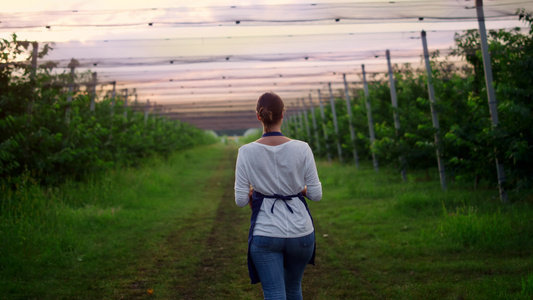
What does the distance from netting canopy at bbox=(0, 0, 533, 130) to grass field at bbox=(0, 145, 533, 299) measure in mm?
3316

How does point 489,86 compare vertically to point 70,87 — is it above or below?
below

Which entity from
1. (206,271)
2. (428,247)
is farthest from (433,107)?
(206,271)

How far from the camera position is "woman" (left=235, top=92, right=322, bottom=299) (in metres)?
2.88

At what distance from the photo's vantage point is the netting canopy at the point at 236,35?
919cm

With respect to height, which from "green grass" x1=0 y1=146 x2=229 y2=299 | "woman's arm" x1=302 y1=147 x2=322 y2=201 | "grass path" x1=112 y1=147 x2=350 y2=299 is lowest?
"grass path" x1=112 y1=147 x2=350 y2=299

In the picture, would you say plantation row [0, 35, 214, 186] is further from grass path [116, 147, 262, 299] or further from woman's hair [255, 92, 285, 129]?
woman's hair [255, 92, 285, 129]

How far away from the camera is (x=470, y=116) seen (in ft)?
33.1

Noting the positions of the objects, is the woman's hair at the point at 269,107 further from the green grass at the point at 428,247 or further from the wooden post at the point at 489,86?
the wooden post at the point at 489,86

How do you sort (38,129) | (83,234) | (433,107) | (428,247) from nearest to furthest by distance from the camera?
(428,247) < (83,234) < (38,129) < (433,107)

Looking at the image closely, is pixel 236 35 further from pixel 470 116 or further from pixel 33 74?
pixel 470 116

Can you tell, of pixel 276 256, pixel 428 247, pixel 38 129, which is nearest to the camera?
pixel 276 256

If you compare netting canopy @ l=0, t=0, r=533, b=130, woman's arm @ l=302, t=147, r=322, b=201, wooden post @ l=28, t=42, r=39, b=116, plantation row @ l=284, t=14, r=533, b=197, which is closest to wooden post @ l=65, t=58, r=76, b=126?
netting canopy @ l=0, t=0, r=533, b=130

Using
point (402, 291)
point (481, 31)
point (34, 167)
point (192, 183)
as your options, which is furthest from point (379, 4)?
point (192, 183)

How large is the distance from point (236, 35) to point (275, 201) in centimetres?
1010
